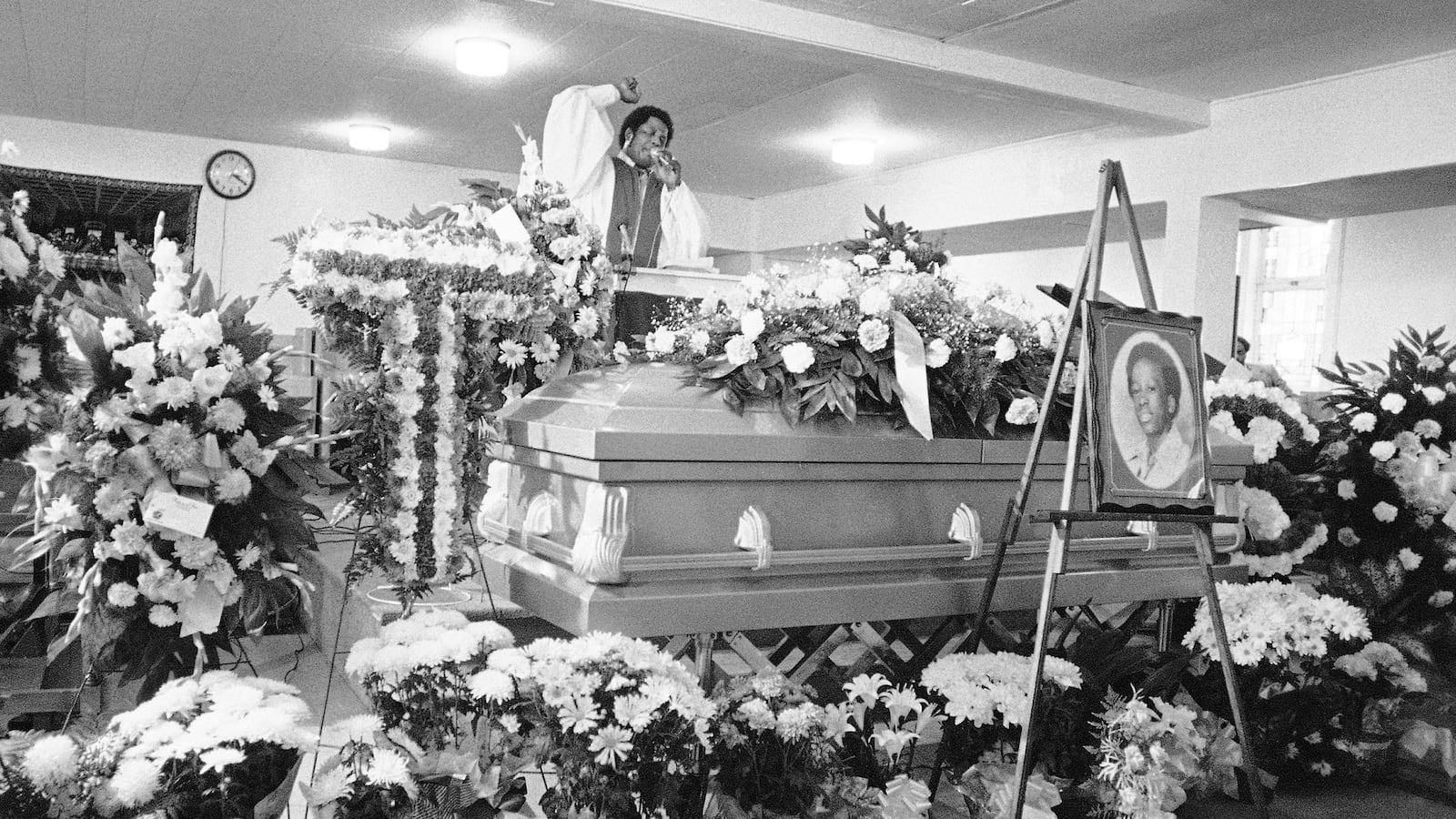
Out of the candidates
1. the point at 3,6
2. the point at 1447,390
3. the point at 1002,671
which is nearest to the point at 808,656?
the point at 1002,671

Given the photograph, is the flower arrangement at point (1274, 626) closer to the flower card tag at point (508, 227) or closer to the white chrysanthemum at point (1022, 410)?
the white chrysanthemum at point (1022, 410)

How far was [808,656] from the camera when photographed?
10.8 feet

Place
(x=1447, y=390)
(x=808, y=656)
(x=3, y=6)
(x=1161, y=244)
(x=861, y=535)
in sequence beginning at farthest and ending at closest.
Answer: (x=1161, y=244) < (x=3, y=6) < (x=1447, y=390) < (x=808, y=656) < (x=861, y=535)

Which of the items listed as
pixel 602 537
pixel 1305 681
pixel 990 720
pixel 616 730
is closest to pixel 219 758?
pixel 616 730

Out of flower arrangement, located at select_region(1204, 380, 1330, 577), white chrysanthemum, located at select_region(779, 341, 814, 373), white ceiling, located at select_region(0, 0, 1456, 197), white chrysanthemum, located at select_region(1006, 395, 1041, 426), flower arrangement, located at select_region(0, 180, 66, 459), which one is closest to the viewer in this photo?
flower arrangement, located at select_region(0, 180, 66, 459)

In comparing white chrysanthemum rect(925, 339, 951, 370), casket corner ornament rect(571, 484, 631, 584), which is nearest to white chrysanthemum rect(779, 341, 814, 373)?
white chrysanthemum rect(925, 339, 951, 370)

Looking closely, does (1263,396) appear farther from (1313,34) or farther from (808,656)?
(1313,34)

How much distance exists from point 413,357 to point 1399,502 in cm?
348

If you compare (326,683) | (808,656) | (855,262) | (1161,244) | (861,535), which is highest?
(1161,244)

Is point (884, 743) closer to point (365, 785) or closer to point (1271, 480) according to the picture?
point (365, 785)

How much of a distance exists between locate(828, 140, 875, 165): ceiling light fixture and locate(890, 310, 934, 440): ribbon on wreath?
624 centimetres

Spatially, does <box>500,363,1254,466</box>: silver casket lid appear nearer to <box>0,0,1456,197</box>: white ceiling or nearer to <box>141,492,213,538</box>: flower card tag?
<box>141,492,213,538</box>: flower card tag

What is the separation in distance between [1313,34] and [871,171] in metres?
5.00

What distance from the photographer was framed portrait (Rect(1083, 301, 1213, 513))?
260 cm
